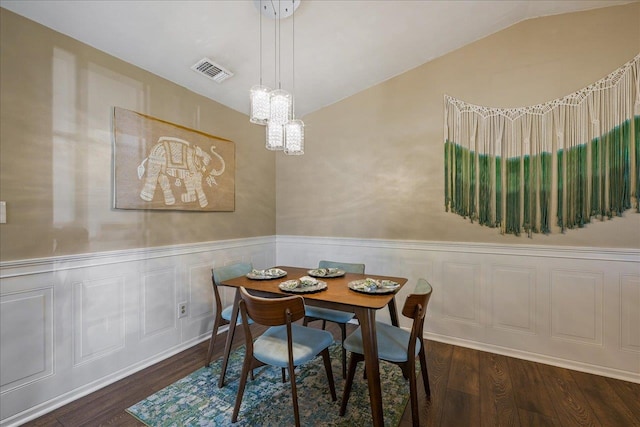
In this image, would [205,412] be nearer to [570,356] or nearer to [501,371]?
[501,371]

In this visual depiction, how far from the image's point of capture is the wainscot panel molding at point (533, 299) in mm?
2287

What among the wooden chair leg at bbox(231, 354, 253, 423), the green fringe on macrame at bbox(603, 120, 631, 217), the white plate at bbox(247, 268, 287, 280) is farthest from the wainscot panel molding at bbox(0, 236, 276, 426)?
the green fringe on macrame at bbox(603, 120, 631, 217)

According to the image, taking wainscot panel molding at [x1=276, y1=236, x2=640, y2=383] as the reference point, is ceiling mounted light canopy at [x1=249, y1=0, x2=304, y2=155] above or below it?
above

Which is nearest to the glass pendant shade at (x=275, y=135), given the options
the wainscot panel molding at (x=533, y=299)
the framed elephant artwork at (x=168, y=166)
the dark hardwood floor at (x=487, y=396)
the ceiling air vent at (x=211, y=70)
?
the ceiling air vent at (x=211, y=70)

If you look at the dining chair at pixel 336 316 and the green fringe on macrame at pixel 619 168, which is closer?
the green fringe on macrame at pixel 619 168

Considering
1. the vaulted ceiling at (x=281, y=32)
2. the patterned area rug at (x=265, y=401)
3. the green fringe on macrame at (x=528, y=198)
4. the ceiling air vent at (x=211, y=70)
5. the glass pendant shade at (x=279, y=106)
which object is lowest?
the patterned area rug at (x=265, y=401)

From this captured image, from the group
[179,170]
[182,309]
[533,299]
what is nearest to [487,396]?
[533,299]

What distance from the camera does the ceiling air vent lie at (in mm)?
2516

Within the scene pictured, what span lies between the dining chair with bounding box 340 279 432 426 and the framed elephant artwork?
2.01m

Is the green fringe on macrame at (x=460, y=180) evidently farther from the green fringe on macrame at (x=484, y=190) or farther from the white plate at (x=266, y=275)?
the white plate at (x=266, y=275)

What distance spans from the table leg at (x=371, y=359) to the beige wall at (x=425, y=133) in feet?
5.42

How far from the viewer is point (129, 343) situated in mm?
2355

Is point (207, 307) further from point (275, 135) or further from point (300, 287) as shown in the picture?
point (275, 135)

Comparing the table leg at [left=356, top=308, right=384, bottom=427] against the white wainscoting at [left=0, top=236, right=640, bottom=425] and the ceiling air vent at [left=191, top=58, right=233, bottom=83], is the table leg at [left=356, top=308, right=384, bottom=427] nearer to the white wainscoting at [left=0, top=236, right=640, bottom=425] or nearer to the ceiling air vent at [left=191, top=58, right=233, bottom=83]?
the white wainscoting at [left=0, top=236, right=640, bottom=425]
